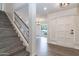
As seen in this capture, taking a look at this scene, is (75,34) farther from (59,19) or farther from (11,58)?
(11,58)

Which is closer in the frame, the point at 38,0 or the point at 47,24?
the point at 38,0

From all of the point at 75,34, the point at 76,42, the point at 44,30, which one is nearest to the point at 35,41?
the point at 44,30

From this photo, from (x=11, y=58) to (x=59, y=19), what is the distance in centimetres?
128

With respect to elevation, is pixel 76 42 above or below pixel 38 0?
below

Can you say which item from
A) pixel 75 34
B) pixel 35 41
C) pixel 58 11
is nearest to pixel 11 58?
pixel 35 41

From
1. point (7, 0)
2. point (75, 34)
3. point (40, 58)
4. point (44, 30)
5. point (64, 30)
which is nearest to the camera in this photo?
point (7, 0)

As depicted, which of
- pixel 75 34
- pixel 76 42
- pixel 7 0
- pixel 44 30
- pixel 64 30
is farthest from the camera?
pixel 75 34

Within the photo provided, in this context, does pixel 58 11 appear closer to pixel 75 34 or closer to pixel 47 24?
pixel 47 24

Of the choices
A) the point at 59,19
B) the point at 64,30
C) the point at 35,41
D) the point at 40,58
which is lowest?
the point at 40,58

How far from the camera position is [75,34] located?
87.0 inches

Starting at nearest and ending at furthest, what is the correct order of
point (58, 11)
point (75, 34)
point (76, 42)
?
point (58, 11), point (76, 42), point (75, 34)

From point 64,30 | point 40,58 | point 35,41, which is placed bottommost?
point 40,58

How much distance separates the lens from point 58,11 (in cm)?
Result: 173

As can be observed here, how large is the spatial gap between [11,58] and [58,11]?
1.08m
